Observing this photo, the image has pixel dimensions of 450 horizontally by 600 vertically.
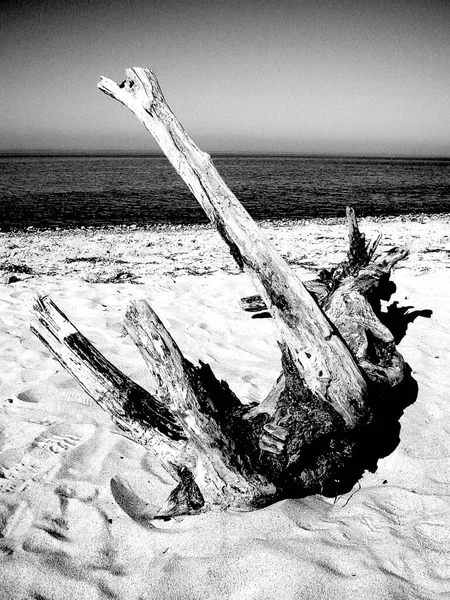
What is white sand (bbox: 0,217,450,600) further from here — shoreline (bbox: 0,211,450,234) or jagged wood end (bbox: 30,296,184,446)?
shoreline (bbox: 0,211,450,234)

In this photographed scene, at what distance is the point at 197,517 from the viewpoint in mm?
2389

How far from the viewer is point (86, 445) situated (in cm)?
302

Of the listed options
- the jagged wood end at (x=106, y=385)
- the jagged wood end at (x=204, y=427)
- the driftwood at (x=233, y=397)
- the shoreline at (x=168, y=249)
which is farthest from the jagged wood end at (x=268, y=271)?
the shoreline at (x=168, y=249)

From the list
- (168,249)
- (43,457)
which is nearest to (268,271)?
(43,457)

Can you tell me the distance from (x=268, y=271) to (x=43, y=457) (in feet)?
6.48

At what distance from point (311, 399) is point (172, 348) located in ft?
3.00

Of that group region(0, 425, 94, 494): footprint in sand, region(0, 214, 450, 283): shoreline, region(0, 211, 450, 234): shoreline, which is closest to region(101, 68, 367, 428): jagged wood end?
region(0, 425, 94, 494): footprint in sand

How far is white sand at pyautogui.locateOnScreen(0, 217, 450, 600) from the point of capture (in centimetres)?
200

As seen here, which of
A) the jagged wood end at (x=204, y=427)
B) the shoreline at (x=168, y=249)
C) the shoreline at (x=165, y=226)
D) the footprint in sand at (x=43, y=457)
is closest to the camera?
the jagged wood end at (x=204, y=427)

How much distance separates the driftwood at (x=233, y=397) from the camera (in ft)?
7.85

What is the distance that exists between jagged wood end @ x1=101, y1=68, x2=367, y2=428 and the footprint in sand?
1700 mm

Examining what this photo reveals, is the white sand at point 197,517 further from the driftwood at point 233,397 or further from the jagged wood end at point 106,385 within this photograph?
the jagged wood end at point 106,385

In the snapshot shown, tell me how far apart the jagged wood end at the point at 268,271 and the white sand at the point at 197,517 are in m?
0.61

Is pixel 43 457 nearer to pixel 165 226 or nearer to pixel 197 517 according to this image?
pixel 197 517
